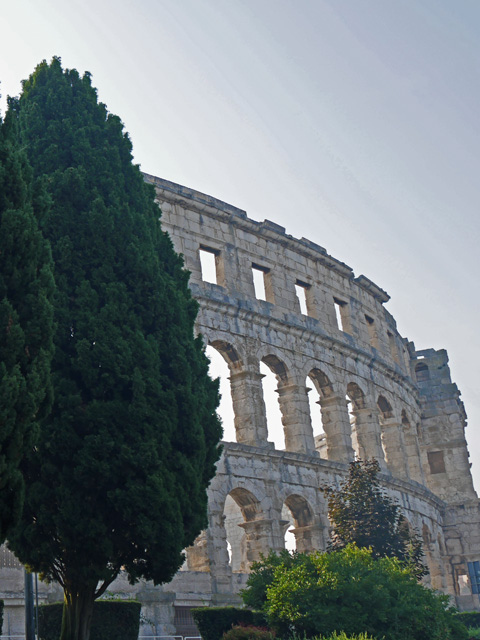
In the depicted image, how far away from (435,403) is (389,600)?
2002 cm

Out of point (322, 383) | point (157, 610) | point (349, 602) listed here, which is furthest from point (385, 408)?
point (349, 602)

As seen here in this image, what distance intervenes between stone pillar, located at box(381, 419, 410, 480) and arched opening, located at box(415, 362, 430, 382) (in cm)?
612

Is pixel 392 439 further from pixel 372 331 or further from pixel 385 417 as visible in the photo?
pixel 372 331

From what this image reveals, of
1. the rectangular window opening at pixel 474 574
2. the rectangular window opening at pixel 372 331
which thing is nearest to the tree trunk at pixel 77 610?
the rectangular window opening at pixel 372 331

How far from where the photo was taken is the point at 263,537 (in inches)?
819

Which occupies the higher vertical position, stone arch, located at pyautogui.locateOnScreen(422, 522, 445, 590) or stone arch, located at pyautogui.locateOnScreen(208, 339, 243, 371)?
stone arch, located at pyautogui.locateOnScreen(208, 339, 243, 371)

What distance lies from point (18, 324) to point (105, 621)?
21.2ft

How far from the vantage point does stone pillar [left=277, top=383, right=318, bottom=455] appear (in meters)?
23.0

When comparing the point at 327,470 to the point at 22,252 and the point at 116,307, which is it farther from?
the point at 22,252

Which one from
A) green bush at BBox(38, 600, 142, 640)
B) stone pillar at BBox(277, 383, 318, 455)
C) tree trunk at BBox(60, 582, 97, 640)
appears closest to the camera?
tree trunk at BBox(60, 582, 97, 640)

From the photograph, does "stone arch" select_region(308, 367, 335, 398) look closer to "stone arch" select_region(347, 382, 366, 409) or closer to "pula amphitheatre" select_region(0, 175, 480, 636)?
"pula amphitheatre" select_region(0, 175, 480, 636)

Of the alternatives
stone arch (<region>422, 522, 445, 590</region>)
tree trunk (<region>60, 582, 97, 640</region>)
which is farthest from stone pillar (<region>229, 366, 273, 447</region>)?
tree trunk (<region>60, 582, 97, 640</region>)

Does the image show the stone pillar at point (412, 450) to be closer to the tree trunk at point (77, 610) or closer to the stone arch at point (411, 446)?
the stone arch at point (411, 446)

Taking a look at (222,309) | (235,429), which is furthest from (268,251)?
(235,429)
